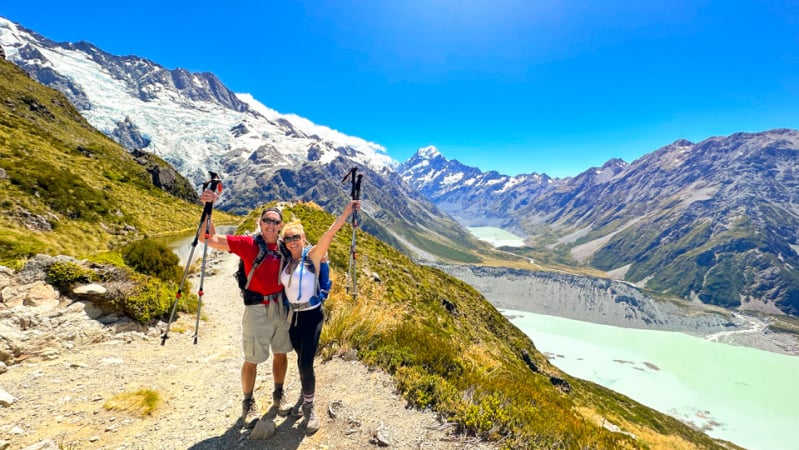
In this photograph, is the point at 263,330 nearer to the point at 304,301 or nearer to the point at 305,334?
the point at 305,334

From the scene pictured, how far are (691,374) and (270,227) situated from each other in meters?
186

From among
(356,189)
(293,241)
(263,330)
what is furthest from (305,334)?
(356,189)

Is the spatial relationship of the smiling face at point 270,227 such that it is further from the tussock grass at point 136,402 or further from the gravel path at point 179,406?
the tussock grass at point 136,402

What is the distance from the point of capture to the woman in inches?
211

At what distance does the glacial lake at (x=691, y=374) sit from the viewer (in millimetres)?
101500

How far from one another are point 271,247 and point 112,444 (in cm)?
398

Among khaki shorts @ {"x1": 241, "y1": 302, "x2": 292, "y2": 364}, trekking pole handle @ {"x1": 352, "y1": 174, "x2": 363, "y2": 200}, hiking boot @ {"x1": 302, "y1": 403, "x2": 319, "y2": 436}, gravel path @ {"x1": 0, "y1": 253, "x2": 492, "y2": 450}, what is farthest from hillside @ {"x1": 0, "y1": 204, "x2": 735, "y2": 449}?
trekking pole handle @ {"x1": 352, "y1": 174, "x2": 363, "y2": 200}

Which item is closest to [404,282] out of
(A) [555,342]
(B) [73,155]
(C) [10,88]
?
(B) [73,155]

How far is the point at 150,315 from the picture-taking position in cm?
948

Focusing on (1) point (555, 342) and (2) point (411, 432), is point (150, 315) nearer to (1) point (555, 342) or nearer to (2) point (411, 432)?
(2) point (411, 432)

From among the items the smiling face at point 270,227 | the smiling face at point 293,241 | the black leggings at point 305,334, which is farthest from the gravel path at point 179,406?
the smiling face at point 270,227

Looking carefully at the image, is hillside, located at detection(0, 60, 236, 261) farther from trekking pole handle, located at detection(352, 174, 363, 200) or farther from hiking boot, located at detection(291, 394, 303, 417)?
trekking pole handle, located at detection(352, 174, 363, 200)

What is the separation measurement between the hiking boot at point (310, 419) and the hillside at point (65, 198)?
946cm

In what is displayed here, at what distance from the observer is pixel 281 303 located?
571 centimetres
